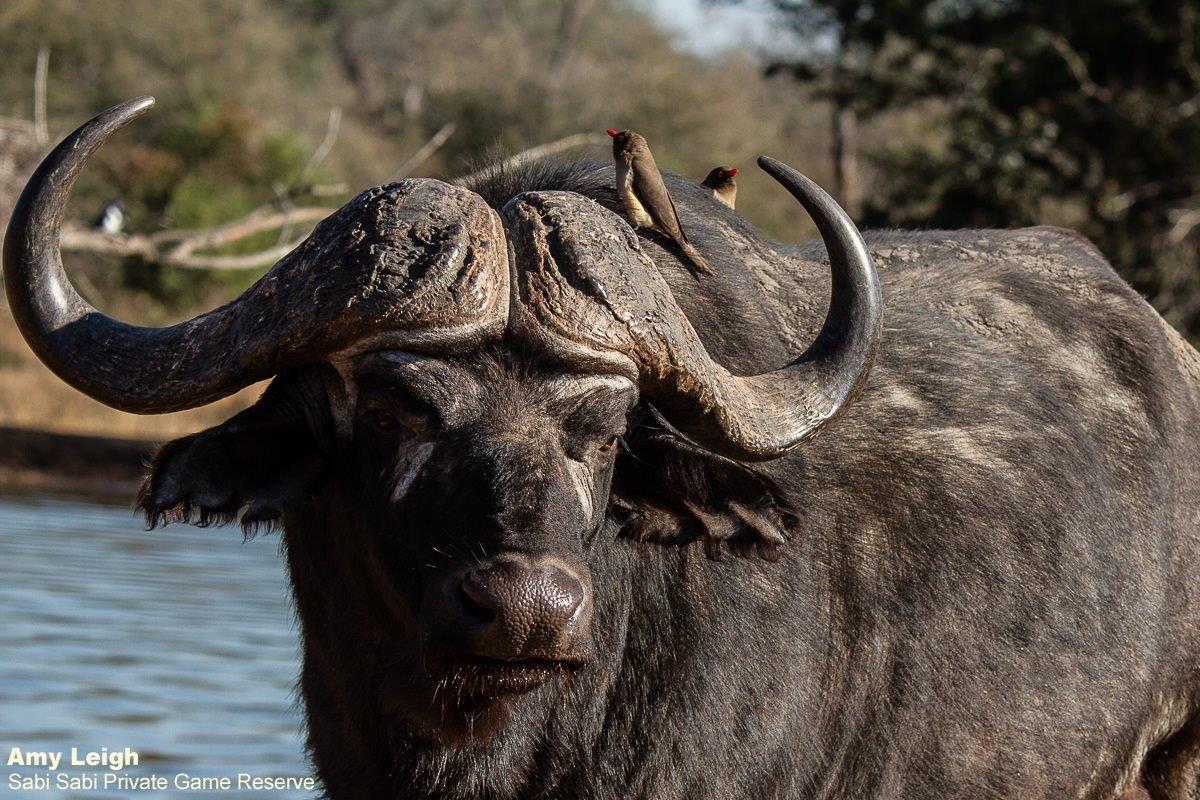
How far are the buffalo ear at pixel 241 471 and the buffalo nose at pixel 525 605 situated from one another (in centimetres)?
69

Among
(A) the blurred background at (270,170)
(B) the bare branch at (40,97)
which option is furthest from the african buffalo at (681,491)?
(B) the bare branch at (40,97)

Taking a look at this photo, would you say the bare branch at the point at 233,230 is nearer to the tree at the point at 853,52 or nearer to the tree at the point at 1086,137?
the tree at the point at 1086,137

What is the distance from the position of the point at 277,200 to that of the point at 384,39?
52.0m

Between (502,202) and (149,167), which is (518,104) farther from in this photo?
(502,202)

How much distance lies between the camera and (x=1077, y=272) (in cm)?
503

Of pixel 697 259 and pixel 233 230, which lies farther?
pixel 233 230

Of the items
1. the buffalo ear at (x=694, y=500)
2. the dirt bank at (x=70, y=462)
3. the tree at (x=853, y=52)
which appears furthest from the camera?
the tree at (x=853, y=52)

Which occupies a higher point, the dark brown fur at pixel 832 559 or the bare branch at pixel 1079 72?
the dark brown fur at pixel 832 559

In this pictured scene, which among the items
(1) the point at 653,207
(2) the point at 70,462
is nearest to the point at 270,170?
(2) the point at 70,462

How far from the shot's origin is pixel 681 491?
3818mm

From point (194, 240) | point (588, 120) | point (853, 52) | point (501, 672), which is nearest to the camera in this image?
point (501, 672)

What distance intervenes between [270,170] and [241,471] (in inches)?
1098

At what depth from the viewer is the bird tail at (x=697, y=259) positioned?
13.6 ft

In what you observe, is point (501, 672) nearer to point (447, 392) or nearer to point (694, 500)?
point (447, 392)
